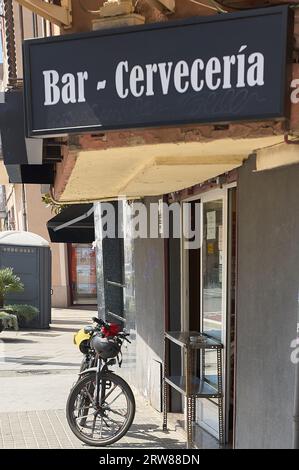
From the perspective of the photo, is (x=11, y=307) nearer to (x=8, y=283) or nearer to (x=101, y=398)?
(x=8, y=283)

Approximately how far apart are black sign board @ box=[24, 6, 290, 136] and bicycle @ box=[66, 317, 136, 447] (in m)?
2.36

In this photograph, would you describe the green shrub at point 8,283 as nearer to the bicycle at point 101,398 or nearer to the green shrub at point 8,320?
the green shrub at point 8,320

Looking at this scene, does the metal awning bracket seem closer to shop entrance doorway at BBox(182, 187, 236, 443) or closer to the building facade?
the building facade

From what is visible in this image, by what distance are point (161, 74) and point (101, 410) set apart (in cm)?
316

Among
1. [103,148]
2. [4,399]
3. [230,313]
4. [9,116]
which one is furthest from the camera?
[4,399]

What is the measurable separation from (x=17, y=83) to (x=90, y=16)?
1.09 meters

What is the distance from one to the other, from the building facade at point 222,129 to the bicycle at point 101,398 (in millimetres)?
935

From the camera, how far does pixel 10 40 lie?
3867 mm

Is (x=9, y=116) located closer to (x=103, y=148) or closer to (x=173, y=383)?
(x=103, y=148)

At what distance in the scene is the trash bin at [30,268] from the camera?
12828 mm

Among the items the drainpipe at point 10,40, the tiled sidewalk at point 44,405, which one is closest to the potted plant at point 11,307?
the tiled sidewalk at point 44,405

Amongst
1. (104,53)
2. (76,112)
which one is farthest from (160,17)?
(76,112)

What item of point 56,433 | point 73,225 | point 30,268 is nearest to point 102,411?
point 56,433

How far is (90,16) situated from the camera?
336 cm
